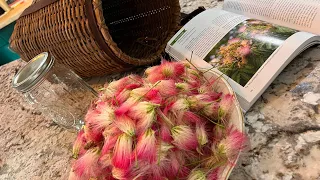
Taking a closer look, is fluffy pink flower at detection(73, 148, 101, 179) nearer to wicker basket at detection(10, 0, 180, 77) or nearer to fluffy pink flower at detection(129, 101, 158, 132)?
fluffy pink flower at detection(129, 101, 158, 132)

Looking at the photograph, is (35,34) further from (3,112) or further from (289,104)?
(289,104)

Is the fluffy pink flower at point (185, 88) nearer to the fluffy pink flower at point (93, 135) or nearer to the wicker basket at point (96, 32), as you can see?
the fluffy pink flower at point (93, 135)

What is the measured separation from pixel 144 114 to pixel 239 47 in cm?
29

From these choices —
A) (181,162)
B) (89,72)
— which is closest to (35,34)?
(89,72)

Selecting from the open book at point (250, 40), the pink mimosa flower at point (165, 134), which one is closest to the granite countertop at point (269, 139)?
the open book at point (250, 40)

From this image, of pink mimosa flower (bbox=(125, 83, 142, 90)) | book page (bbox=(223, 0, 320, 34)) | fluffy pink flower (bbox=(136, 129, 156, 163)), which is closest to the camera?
fluffy pink flower (bbox=(136, 129, 156, 163))

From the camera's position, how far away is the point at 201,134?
14.6 inches

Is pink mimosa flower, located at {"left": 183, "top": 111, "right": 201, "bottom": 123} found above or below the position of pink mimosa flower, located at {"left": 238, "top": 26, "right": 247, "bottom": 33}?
above

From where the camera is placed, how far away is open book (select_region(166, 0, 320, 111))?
51 cm

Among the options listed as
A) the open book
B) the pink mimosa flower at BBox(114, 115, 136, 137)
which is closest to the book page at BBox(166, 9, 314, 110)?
the open book

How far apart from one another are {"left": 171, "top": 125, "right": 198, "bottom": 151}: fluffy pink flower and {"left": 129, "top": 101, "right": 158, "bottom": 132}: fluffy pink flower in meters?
0.03

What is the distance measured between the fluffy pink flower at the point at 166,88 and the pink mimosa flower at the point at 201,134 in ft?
0.19

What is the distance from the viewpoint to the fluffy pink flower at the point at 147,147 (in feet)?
1.09

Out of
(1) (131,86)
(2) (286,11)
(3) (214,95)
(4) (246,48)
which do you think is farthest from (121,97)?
(2) (286,11)
